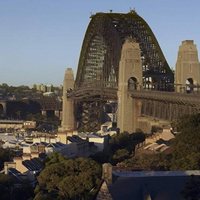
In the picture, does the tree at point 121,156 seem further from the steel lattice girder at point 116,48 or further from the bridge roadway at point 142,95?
the steel lattice girder at point 116,48

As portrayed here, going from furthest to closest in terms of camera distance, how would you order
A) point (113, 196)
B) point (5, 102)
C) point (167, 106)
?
point (5, 102) → point (167, 106) → point (113, 196)

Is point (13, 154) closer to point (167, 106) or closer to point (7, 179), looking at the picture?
point (7, 179)

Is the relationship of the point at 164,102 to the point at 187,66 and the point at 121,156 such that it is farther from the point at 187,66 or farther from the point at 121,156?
the point at 121,156

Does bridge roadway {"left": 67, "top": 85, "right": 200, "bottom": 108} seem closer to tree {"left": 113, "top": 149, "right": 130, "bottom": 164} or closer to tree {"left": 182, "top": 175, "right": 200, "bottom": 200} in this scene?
tree {"left": 113, "top": 149, "right": 130, "bottom": 164}

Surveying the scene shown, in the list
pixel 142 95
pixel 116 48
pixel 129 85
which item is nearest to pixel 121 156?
pixel 142 95

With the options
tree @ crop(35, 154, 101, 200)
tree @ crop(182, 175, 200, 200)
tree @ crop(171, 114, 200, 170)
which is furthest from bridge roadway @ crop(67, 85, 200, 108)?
tree @ crop(182, 175, 200, 200)

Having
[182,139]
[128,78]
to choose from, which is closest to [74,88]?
[128,78]
